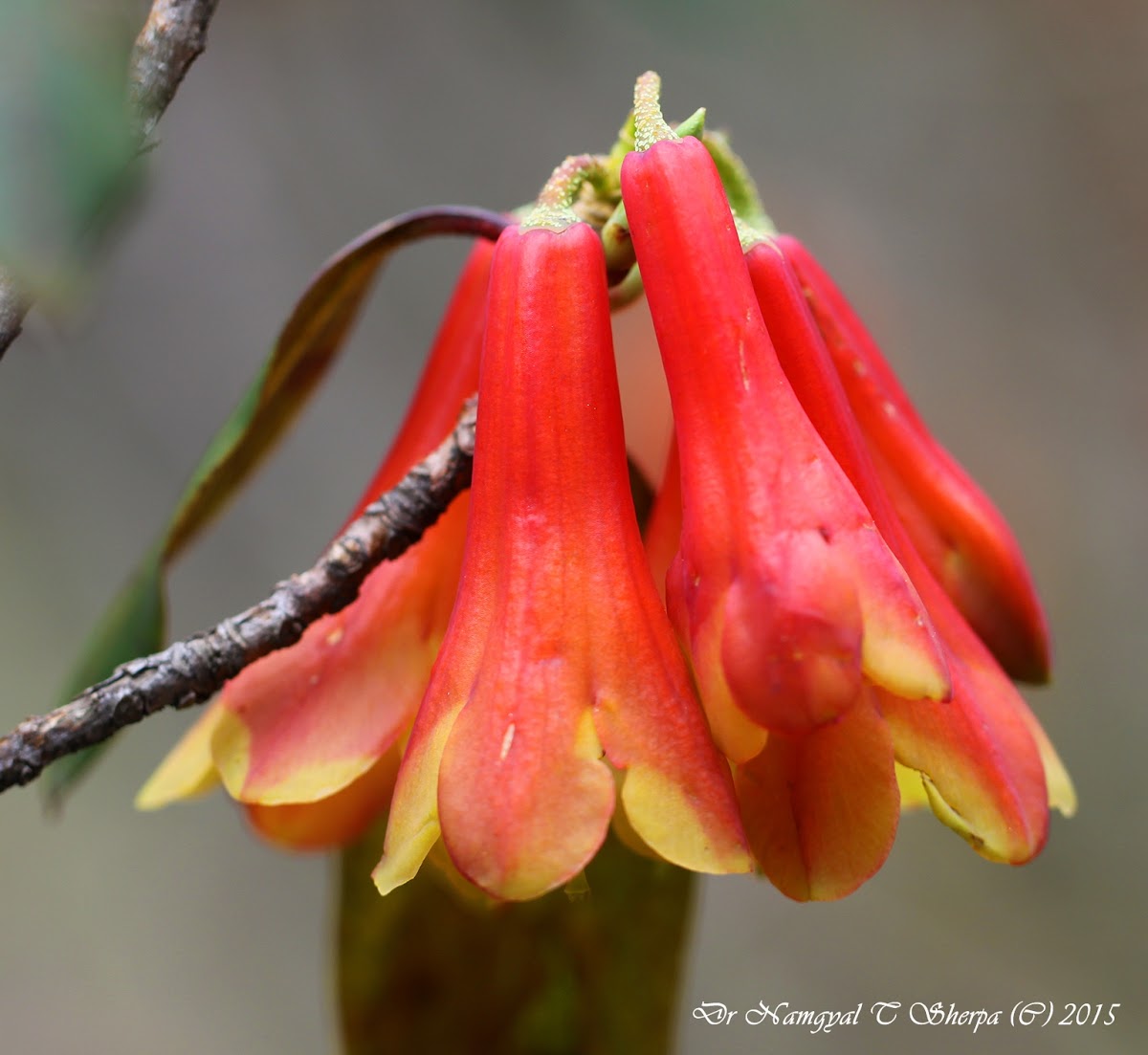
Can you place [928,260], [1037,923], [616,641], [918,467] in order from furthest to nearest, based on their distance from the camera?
[928,260] → [1037,923] → [918,467] → [616,641]

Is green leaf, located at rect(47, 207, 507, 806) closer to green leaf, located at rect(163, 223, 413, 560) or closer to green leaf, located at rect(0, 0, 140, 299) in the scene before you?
green leaf, located at rect(163, 223, 413, 560)

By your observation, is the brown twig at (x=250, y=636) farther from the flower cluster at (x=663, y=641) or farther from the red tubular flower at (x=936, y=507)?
the red tubular flower at (x=936, y=507)

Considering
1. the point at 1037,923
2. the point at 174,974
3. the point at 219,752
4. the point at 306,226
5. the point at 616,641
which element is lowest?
the point at 174,974

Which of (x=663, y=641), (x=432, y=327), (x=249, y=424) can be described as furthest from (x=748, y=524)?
(x=432, y=327)

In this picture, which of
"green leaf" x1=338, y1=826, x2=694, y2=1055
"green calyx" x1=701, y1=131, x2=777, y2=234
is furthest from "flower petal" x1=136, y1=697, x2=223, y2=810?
"green calyx" x1=701, y1=131, x2=777, y2=234

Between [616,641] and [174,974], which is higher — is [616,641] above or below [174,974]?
above

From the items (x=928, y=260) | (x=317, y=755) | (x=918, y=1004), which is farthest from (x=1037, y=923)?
(x=317, y=755)

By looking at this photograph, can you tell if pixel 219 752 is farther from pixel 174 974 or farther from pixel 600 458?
pixel 174 974
